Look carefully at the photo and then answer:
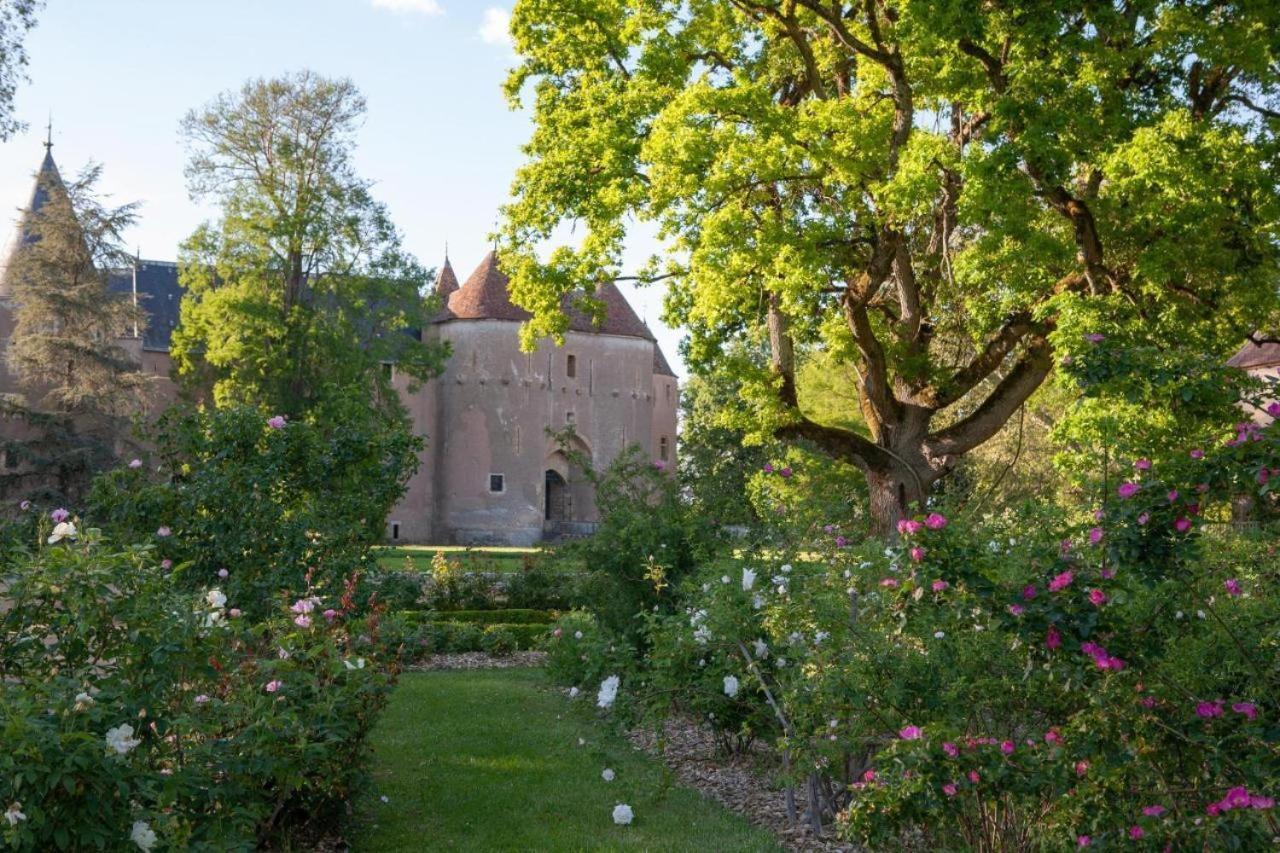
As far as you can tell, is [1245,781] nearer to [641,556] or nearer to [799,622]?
[799,622]

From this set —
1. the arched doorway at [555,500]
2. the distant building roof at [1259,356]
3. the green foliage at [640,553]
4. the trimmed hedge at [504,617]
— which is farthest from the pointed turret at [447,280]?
the green foliage at [640,553]

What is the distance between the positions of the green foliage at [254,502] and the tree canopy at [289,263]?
21.2 metres

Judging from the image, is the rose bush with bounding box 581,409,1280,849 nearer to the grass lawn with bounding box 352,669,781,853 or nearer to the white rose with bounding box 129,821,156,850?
the grass lawn with bounding box 352,669,781,853

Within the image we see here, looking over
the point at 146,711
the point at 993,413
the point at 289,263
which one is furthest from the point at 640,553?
the point at 289,263

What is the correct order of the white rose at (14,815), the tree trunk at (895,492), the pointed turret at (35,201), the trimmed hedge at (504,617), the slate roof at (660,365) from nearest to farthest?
the white rose at (14,815) < the trimmed hedge at (504,617) < the tree trunk at (895,492) < the pointed turret at (35,201) < the slate roof at (660,365)

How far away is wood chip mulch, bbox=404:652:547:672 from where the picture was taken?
14.0 metres

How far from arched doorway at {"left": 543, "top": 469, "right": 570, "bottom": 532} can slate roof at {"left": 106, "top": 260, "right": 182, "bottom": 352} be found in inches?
578

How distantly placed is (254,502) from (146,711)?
462 centimetres

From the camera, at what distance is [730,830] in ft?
21.1

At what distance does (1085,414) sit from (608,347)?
109ft

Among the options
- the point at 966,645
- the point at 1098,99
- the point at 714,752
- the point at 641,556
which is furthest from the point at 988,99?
the point at 966,645

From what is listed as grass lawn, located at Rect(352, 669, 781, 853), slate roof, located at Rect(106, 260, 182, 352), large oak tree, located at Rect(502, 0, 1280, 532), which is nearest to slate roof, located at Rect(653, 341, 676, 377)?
slate roof, located at Rect(106, 260, 182, 352)

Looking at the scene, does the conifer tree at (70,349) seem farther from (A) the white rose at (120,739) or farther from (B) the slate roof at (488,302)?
(A) the white rose at (120,739)

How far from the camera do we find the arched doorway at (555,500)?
1786 inches
